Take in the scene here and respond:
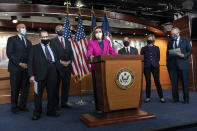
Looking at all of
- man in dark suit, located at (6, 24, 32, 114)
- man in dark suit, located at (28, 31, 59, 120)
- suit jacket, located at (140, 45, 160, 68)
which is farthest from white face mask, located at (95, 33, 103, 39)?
suit jacket, located at (140, 45, 160, 68)

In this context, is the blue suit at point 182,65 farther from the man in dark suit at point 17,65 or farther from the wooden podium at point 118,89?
the man in dark suit at point 17,65

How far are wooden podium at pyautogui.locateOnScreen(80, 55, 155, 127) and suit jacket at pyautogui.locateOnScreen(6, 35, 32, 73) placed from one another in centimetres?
176

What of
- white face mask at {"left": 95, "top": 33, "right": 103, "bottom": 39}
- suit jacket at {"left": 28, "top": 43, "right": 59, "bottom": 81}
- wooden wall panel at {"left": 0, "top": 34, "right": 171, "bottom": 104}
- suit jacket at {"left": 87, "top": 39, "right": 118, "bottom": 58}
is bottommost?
wooden wall panel at {"left": 0, "top": 34, "right": 171, "bottom": 104}

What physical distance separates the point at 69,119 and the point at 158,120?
55.6 inches

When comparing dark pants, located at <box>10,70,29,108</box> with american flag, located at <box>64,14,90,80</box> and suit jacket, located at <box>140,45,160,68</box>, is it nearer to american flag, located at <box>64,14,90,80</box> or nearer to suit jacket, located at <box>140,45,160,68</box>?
american flag, located at <box>64,14,90,80</box>

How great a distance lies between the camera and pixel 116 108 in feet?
8.63

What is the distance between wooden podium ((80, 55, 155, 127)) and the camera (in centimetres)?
255

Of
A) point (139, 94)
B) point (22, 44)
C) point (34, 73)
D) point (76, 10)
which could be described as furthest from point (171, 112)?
point (76, 10)

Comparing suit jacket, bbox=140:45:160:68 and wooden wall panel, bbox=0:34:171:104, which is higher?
suit jacket, bbox=140:45:160:68

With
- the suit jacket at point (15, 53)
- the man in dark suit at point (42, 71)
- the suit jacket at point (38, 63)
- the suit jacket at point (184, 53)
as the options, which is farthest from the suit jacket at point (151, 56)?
the suit jacket at point (15, 53)

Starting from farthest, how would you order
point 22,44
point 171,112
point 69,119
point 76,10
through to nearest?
point 76,10 → point 22,44 → point 171,112 → point 69,119

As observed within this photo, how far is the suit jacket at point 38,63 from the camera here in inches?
119

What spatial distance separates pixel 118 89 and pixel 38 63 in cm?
145

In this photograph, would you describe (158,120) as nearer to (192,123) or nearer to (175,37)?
(192,123)
